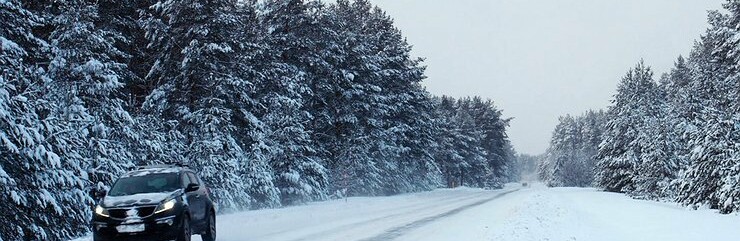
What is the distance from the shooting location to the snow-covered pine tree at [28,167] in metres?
11.4

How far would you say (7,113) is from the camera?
35.9ft

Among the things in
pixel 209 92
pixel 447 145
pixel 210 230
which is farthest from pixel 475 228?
pixel 447 145

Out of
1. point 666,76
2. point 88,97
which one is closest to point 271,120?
point 88,97

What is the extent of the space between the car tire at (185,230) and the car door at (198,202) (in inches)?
13.8

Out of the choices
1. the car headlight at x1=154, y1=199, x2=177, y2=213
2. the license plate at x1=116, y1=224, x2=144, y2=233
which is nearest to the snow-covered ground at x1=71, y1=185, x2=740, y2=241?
the car headlight at x1=154, y1=199, x2=177, y2=213

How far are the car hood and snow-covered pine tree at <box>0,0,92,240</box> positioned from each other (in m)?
2.02

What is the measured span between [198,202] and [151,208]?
167 centimetres

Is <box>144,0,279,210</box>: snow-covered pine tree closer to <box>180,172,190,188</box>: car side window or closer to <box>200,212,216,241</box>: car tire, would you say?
<box>200,212,216,241</box>: car tire

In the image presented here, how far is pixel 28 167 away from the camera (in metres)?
12.1

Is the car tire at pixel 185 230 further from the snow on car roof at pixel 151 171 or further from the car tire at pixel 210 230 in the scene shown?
the snow on car roof at pixel 151 171

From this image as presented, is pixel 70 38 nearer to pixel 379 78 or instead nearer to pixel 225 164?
pixel 225 164

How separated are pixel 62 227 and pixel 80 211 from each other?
0.57m

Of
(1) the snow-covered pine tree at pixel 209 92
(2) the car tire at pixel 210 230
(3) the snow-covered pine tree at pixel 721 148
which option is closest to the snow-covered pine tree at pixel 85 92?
(2) the car tire at pixel 210 230

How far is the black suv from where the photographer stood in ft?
34.3
